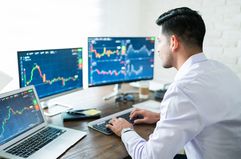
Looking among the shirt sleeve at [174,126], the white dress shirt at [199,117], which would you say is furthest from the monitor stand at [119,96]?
A: the shirt sleeve at [174,126]

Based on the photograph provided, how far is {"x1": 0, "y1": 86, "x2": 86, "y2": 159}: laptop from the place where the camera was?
113 cm

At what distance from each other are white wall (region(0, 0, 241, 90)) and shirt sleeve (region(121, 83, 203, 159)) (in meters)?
1.26

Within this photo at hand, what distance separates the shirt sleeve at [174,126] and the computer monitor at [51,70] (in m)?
0.78

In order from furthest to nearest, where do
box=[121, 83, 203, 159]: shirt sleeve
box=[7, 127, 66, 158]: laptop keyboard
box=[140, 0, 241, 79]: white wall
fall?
box=[140, 0, 241, 79]: white wall, box=[7, 127, 66, 158]: laptop keyboard, box=[121, 83, 203, 159]: shirt sleeve

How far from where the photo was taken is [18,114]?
1.24 meters

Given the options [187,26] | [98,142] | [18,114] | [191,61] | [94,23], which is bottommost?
[98,142]

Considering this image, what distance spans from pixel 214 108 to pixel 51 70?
978 mm

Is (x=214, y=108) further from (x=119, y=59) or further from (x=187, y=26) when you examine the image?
(x=119, y=59)

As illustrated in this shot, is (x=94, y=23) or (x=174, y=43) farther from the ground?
(x=94, y=23)

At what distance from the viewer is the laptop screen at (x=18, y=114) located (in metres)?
1.16

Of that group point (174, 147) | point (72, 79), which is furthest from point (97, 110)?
point (174, 147)

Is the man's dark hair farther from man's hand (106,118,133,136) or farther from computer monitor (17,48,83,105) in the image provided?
computer monitor (17,48,83,105)

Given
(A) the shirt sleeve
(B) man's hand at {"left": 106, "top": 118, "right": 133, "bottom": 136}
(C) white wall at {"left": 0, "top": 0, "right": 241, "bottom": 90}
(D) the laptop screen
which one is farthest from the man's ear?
(C) white wall at {"left": 0, "top": 0, "right": 241, "bottom": 90}

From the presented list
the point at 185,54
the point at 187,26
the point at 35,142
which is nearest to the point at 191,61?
the point at 185,54
